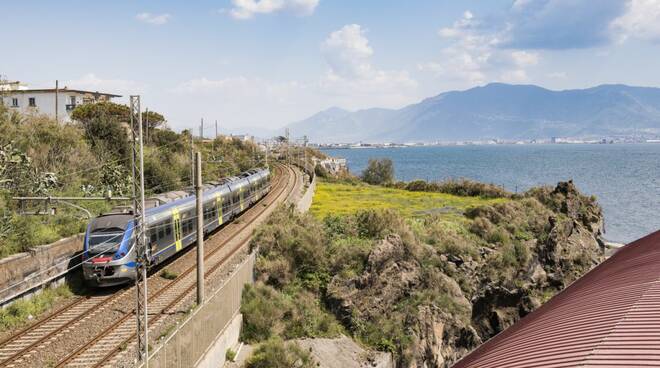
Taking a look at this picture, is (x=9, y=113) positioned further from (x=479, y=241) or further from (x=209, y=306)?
(x=479, y=241)

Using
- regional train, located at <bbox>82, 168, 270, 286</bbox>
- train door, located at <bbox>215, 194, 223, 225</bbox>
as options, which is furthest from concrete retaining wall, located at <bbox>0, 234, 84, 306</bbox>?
train door, located at <bbox>215, 194, 223, 225</bbox>

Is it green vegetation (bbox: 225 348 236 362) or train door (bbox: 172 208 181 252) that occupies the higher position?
train door (bbox: 172 208 181 252)

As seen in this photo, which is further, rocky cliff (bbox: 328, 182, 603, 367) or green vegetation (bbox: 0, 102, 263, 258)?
rocky cliff (bbox: 328, 182, 603, 367)

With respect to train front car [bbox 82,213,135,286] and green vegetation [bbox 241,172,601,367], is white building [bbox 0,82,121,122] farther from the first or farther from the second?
train front car [bbox 82,213,135,286]

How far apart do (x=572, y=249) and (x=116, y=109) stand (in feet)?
161

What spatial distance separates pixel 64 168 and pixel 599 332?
38.1 metres

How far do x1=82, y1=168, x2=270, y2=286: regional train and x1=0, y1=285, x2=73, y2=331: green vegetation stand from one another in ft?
4.16

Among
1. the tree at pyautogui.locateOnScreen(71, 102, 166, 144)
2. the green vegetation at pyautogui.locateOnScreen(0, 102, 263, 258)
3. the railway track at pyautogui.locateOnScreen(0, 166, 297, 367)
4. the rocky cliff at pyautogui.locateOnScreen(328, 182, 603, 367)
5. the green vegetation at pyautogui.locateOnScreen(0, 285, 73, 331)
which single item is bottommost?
the rocky cliff at pyautogui.locateOnScreen(328, 182, 603, 367)

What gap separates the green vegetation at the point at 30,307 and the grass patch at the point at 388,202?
22217 millimetres

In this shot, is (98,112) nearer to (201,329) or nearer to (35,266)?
(35,266)

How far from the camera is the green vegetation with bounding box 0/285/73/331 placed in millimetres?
17484

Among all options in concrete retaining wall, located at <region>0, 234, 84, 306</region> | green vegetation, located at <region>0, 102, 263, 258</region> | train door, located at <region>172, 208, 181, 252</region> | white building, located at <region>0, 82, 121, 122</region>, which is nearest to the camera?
concrete retaining wall, located at <region>0, 234, 84, 306</region>

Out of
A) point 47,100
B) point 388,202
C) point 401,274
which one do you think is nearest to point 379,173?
point 388,202

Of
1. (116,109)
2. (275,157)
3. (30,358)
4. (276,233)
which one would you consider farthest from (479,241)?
(275,157)
